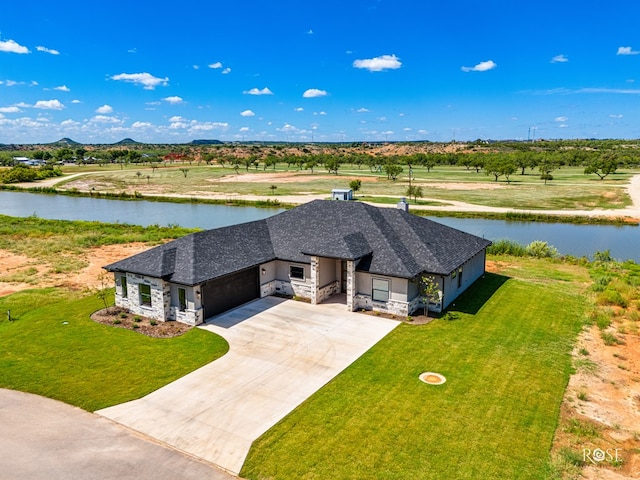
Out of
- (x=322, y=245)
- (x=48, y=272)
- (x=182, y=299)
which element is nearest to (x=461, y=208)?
(x=322, y=245)

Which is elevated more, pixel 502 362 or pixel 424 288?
pixel 424 288

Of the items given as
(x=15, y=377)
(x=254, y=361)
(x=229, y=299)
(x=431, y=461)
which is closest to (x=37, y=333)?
(x=15, y=377)

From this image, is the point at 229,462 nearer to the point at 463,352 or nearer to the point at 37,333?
the point at 463,352

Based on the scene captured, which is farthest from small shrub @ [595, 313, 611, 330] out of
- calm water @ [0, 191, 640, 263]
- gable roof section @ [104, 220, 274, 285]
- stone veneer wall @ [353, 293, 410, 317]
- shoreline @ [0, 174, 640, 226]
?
shoreline @ [0, 174, 640, 226]

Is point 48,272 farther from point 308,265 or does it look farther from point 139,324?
point 308,265

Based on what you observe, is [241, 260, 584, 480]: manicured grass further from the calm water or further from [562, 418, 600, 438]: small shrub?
the calm water

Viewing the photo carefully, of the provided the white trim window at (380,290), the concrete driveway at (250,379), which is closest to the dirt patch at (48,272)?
the concrete driveway at (250,379)

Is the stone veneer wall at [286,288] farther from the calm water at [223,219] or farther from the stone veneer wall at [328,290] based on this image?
the calm water at [223,219]
